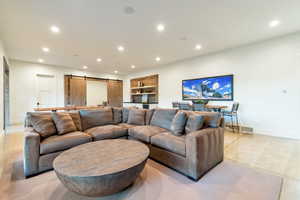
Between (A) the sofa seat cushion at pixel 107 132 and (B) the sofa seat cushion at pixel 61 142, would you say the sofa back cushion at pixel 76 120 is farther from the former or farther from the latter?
(B) the sofa seat cushion at pixel 61 142

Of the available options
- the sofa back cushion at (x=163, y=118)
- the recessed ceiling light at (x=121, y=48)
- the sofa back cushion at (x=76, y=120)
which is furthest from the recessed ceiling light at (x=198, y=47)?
the sofa back cushion at (x=76, y=120)

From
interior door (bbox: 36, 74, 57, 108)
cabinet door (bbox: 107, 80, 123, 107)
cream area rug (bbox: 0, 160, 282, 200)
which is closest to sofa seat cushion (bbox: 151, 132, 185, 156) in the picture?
cream area rug (bbox: 0, 160, 282, 200)

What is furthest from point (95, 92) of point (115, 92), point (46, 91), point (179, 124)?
point (179, 124)

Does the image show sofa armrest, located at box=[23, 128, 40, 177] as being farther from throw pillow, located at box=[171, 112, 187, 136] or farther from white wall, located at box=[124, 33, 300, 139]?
white wall, located at box=[124, 33, 300, 139]

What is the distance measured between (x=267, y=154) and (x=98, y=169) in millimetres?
3208

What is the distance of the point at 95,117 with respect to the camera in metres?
3.29

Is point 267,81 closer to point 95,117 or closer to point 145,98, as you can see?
point 95,117

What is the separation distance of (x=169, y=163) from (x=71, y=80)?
7.22 meters

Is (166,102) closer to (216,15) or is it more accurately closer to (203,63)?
(203,63)

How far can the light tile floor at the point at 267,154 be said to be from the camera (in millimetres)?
1865

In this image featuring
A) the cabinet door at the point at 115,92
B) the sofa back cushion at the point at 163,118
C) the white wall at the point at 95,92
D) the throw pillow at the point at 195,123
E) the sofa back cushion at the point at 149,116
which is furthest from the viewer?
the cabinet door at the point at 115,92

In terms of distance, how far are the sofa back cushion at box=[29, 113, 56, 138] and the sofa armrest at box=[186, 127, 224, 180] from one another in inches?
94.0

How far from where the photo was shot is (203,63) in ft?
18.1

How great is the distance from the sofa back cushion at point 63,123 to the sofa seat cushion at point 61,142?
134 millimetres
